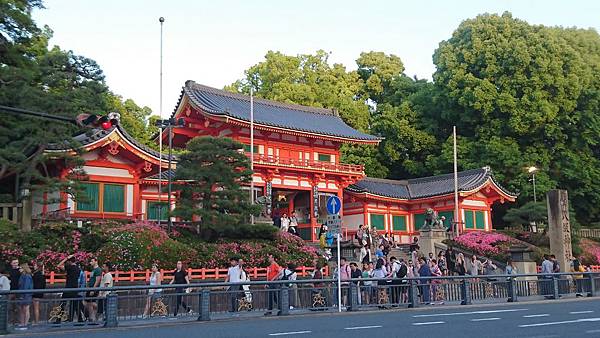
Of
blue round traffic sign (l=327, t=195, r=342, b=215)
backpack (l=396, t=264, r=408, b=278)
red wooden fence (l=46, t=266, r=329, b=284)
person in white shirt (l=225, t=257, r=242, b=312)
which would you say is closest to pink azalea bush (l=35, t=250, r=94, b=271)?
red wooden fence (l=46, t=266, r=329, b=284)

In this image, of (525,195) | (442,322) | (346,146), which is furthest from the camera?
(346,146)

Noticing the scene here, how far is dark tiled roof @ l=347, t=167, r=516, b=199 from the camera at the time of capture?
4188cm

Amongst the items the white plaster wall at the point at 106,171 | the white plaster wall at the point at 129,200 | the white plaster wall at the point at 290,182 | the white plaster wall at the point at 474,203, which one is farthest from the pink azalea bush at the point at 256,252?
the white plaster wall at the point at 474,203

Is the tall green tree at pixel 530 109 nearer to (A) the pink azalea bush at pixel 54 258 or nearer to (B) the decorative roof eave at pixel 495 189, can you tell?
(B) the decorative roof eave at pixel 495 189

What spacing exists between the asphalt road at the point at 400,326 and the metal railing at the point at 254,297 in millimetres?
520

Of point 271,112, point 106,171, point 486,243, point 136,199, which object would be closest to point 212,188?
point 136,199

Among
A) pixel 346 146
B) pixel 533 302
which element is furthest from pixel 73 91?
pixel 346 146

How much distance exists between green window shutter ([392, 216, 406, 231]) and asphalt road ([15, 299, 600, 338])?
2760 centimetres

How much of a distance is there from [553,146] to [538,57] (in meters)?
6.51

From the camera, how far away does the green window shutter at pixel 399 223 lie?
44250mm

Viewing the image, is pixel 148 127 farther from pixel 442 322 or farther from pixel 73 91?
pixel 442 322

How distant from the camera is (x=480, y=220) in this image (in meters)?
44.1

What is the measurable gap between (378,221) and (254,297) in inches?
1100

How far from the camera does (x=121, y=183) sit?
99.3ft
